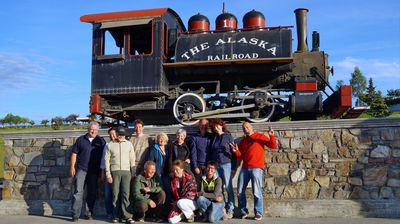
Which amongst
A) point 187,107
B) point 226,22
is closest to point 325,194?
point 187,107

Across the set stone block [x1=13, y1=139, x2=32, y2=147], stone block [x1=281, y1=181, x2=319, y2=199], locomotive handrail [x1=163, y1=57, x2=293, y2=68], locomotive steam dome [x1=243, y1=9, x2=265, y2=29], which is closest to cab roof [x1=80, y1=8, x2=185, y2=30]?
locomotive handrail [x1=163, y1=57, x2=293, y2=68]

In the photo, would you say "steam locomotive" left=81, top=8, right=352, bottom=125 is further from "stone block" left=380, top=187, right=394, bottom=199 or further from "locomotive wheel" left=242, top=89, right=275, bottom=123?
"stone block" left=380, top=187, right=394, bottom=199

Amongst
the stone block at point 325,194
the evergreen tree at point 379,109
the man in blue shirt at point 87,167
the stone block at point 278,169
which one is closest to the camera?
the stone block at point 325,194

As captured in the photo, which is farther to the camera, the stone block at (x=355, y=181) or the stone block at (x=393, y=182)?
the stone block at (x=355, y=181)

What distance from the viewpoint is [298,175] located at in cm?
754

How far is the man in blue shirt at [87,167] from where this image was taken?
24.6ft

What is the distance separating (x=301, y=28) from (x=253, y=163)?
512 centimetres

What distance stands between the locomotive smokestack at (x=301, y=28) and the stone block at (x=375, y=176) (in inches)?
171

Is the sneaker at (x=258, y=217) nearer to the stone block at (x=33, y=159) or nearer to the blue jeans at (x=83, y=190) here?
the blue jeans at (x=83, y=190)

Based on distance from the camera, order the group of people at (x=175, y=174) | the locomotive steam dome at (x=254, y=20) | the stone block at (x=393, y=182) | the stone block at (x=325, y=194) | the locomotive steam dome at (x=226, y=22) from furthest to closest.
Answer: the locomotive steam dome at (x=226, y=22)
the locomotive steam dome at (x=254, y=20)
the stone block at (x=325, y=194)
the stone block at (x=393, y=182)
the group of people at (x=175, y=174)

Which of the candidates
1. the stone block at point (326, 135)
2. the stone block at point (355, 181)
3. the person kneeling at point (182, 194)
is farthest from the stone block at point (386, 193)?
the person kneeling at point (182, 194)

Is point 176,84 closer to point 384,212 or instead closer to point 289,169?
point 289,169

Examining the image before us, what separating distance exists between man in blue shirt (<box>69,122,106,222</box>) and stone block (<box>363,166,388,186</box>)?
4496 mm

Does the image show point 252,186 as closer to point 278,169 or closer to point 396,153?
point 278,169
